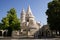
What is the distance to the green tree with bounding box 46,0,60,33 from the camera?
31.6 m

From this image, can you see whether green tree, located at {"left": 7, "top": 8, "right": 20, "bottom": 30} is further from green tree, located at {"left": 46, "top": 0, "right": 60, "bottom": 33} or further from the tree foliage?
green tree, located at {"left": 46, "top": 0, "right": 60, "bottom": 33}

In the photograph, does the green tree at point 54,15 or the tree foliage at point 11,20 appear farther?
the tree foliage at point 11,20

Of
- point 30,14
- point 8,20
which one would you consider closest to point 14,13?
point 8,20

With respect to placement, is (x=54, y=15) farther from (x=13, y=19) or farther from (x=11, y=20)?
(x=11, y=20)

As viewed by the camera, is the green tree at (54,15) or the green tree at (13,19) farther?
the green tree at (13,19)

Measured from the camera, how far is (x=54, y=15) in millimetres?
31781

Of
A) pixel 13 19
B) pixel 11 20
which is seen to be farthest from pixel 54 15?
pixel 11 20

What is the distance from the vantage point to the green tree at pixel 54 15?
31.6m

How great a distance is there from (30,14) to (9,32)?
28481mm

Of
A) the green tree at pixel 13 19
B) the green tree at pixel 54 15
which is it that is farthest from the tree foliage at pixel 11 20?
the green tree at pixel 54 15

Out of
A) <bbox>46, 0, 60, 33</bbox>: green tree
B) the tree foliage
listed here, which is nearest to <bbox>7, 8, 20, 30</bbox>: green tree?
the tree foliage

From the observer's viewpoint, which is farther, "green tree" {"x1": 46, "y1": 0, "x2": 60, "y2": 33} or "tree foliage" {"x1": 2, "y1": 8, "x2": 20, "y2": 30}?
"tree foliage" {"x1": 2, "y1": 8, "x2": 20, "y2": 30}

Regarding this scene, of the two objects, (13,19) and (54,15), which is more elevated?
(13,19)

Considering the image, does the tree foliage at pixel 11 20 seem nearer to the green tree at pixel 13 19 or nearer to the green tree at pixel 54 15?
the green tree at pixel 13 19
